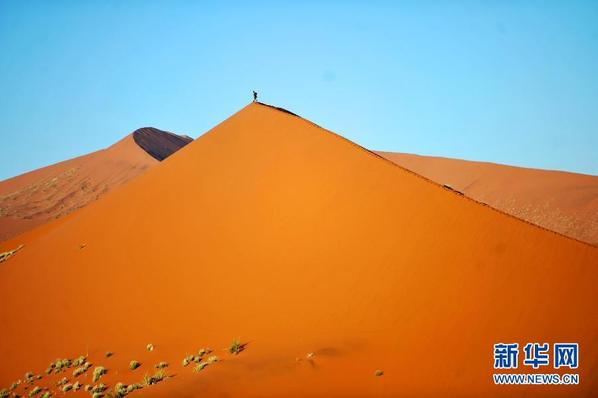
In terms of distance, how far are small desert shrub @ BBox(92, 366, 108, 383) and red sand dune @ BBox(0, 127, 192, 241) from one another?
3646 cm

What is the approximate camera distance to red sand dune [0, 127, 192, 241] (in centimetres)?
5113

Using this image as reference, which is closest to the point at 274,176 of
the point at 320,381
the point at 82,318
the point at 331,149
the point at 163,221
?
the point at 331,149

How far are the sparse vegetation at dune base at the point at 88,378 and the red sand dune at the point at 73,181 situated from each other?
115ft

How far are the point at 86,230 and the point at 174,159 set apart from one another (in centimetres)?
492

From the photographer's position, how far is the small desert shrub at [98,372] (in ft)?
40.8

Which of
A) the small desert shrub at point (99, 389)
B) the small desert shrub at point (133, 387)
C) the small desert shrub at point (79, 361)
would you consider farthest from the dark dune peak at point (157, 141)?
the small desert shrub at point (133, 387)

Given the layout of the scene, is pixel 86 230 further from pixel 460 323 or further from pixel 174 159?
pixel 460 323

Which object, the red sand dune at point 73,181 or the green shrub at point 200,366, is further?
the red sand dune at point 73,181

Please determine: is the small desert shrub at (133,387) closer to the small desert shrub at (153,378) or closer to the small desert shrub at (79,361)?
the small desert shrub at (153,378)

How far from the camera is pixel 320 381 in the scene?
10.5 meters

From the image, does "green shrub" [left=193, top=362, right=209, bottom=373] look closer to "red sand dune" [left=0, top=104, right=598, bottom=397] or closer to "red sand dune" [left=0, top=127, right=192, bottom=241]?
"red sand dune" [left=0, top=104, right=598, bottom=397]

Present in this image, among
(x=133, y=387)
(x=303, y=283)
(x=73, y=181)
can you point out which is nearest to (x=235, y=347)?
(x=133, y=387)

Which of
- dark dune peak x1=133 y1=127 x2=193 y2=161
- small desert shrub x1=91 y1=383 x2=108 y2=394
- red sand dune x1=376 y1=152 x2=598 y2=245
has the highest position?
dark dune peak x1=133 y1=127 x2=193 y2=161

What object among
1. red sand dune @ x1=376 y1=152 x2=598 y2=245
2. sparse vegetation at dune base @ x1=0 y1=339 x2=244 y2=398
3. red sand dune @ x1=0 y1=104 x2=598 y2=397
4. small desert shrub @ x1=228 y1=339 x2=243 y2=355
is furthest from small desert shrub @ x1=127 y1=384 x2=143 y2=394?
red sand dune @ x1=376 y1=152 x2=598 y2=245
